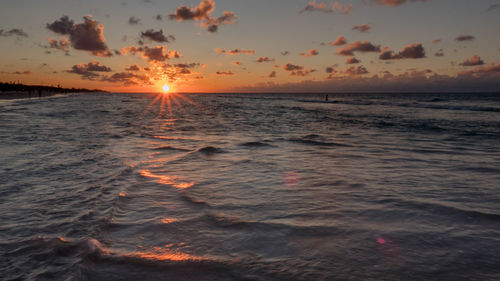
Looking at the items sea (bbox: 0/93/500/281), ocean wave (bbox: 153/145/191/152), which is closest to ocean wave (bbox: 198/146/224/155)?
ocean wave (bbox: 153/145/191/152)

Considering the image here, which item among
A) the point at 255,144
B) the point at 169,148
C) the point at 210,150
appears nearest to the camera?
the point at 210,150

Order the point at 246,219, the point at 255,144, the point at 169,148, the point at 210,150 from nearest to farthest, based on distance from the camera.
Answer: the point at 246,219, the point at 210,150, the point at 169,148, the point at 255,144

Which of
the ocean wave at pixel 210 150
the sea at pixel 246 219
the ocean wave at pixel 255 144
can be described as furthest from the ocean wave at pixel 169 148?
the ocean wave at pixel 255 144

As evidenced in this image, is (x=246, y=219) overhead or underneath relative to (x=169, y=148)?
underneath

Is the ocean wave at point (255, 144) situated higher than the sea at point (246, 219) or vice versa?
the ocean wave at point (255, 144)

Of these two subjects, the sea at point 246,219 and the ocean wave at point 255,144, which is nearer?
the sea at point 246,219

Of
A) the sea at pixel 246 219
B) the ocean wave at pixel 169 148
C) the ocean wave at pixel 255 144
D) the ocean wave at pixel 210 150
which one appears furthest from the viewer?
the ocean wave at pixel 255 144

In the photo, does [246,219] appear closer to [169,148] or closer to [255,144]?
[169,148]

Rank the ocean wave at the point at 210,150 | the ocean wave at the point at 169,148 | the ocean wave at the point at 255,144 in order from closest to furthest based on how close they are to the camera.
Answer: the ocean wave at the point at 210,150, the ocean wave at the point at 169,148, the ocean wave at the point at 255,144

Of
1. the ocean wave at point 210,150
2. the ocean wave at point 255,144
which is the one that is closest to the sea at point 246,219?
Result: the ocean wave at point 210,150

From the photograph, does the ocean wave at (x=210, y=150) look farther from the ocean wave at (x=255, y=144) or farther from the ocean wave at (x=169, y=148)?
the ocean wave at (x=255, y=144)

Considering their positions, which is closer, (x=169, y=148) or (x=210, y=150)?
(x=210, y=150)

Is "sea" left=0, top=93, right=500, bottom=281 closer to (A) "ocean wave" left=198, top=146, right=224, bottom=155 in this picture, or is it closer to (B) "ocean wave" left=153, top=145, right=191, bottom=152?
(A) "ocean wave" left=198, top=146, right=224, bottom=155

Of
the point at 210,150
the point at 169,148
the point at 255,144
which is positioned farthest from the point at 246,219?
the point at 255,144
